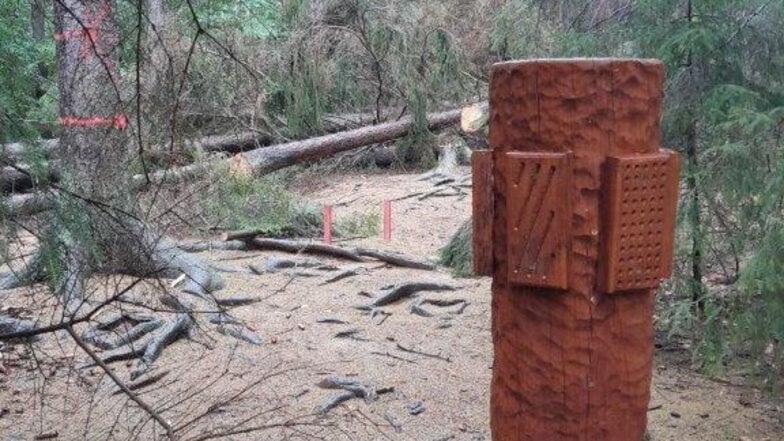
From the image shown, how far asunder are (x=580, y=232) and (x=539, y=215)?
0.10 meters

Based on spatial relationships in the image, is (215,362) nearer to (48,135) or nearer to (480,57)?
(48,135)

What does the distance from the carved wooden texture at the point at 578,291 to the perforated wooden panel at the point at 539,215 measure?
24 millimetres

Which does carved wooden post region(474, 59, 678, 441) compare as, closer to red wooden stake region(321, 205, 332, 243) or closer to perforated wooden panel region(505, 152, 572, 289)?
perforated wooden panel region(505, 152, 572, 289)

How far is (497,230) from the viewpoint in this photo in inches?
81.4

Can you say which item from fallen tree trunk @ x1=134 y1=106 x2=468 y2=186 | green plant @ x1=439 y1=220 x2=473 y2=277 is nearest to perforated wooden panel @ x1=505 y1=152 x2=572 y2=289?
green plant @ x1=439 y1=220 x2=473 y2=277

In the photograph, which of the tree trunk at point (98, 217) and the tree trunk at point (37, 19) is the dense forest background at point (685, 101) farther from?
the tree trunk at point (98, 217)

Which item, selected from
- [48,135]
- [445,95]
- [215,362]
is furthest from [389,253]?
[445,95]

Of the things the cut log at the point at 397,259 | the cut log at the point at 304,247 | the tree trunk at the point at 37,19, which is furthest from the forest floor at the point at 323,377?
the tree trunk at the point at 37,19

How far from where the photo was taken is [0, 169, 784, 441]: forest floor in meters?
4.38

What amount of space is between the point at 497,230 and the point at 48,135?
9.65 feet

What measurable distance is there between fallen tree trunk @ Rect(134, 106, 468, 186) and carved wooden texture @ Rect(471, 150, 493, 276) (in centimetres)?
743

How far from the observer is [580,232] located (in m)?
1.97

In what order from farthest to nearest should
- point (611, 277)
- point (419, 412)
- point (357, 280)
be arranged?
point (357, 280) < point (419, 412) < point (611, 277)

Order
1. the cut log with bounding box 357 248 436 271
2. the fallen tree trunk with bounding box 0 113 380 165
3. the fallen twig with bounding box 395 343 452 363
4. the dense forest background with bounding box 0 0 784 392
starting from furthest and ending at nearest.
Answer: the fallen tree trunk with bounding box 0 113 380 165 < the cut log with bounding box 357 248 436 271 < the fallen twig with bounding box 395 343 452 363 < the dense forest background with bounding box 0 0 784 392
